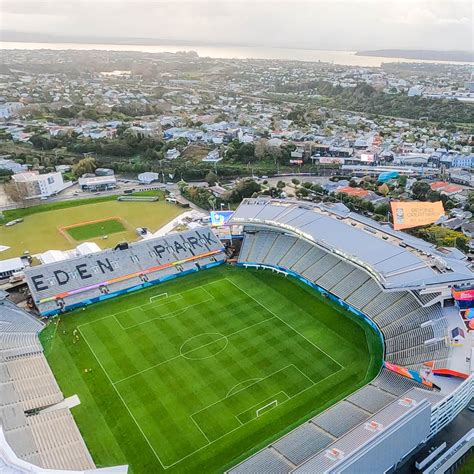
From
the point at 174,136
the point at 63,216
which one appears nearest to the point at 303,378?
the point at 63,216

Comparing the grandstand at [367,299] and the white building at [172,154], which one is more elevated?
the grandstand at [367,299]

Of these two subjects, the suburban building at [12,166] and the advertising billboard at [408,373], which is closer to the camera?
the advertising billboard at [408,373]

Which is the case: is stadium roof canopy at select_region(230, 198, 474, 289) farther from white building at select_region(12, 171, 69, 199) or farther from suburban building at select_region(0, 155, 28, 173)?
suburban building at select_region(0, 155, 28, 173)

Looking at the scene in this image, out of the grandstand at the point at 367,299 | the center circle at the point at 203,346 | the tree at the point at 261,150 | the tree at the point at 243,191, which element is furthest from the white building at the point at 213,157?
the center circle at the point at 203,346

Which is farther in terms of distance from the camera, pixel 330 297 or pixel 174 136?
pixel 174 136

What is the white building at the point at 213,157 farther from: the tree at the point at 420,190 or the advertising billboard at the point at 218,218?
the tree at the point at 420,190

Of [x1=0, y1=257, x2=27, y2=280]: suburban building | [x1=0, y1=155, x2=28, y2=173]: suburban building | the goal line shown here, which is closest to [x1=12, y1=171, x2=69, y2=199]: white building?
[x1=0, y1=155, x2=28, y2=173]: suburban building

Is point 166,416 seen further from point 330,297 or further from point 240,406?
point 330,297
